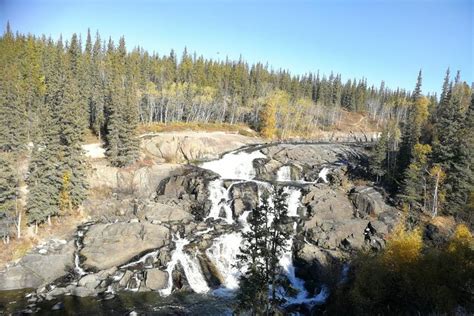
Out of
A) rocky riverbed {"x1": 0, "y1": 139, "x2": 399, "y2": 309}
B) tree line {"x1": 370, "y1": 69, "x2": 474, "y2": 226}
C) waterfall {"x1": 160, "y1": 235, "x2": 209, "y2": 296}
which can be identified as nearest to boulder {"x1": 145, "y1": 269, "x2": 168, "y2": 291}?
rocky riverbed {"x1": 0, "y1": 139, "x2": 399, "y2": 309}

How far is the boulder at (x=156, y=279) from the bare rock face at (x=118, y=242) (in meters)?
4.57

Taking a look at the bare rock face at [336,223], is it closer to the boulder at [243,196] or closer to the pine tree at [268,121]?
the boulder at [243,196]

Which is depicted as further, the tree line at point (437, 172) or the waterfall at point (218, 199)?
the tree line at point (437, 172)

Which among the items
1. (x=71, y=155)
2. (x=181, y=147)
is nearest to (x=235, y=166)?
(x=181, y=147)

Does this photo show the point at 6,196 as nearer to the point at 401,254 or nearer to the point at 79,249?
the point at 79,249

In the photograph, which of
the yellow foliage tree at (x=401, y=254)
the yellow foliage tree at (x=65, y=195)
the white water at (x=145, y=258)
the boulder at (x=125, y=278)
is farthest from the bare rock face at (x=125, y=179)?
the yellow foliage tree at (x=401, y=254)

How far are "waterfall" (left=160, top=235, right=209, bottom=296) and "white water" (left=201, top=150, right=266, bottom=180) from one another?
23.3m

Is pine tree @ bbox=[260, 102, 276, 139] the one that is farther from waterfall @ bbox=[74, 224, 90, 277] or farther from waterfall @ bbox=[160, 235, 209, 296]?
waterfall @ bbox=[160, 235, 209, 296]

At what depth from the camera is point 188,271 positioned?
3725 centimetres

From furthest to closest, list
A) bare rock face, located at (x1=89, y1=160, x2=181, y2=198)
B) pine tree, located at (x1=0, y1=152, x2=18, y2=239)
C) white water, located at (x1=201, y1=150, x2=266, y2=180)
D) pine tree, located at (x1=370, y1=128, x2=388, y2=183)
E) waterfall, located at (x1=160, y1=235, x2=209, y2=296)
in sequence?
white water, located at (x1=201, y1=150, x2=266, y2=180) → pine tree, located at (x1=370, y1=128, x2=388, y2=183) → bare rock face, located at (x1=89, y1=160, x2=181, y2=198) → pine tree, located at (x1=0, y1=152, x2=18, y2=239) → waterfall, located at (x1=160, y1=235, x2=209, y2=296)

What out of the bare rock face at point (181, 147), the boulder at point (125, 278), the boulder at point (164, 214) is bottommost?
the boulder at point (125, 278)

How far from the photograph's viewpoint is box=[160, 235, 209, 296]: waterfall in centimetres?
3571

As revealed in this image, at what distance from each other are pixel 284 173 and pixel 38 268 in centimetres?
4057

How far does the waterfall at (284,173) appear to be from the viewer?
64062mm
